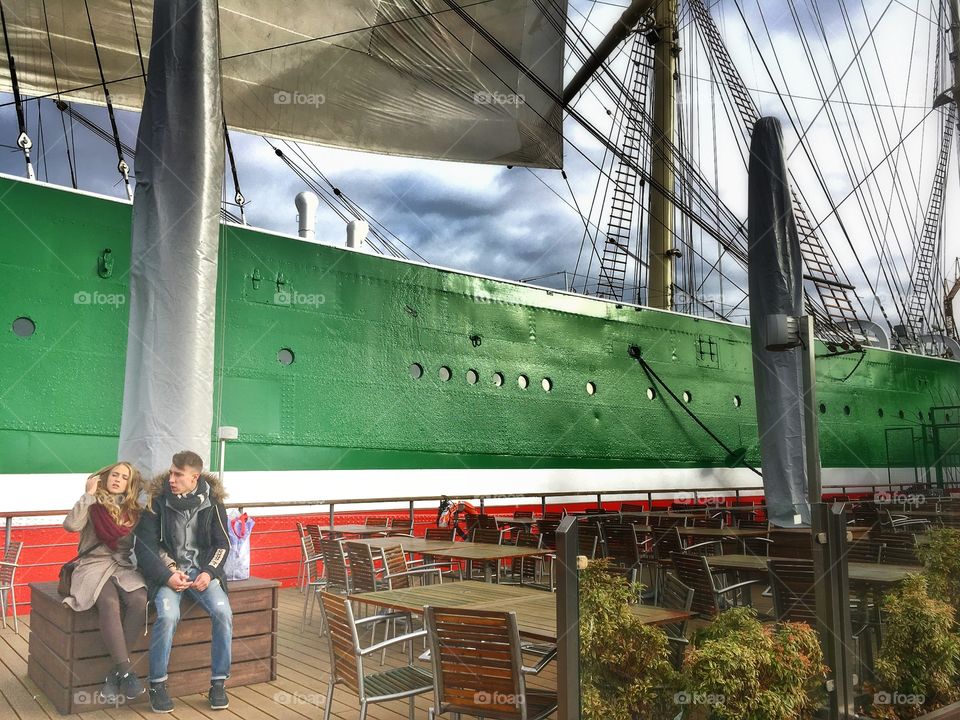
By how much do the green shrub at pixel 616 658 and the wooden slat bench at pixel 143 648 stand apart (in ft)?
8.32

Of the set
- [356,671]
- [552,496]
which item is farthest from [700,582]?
[552,496]

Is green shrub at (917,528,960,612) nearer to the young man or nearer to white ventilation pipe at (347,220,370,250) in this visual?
the young man

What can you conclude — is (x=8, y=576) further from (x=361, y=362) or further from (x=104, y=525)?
(x=361, y=362)

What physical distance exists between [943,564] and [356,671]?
3285 mm

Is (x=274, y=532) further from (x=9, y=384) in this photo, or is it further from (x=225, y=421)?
(x=9, y=384)

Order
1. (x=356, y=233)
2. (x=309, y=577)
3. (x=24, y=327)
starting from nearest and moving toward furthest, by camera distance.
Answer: (x=309, y=577), (x=24, y=327), (x=356, y=233)

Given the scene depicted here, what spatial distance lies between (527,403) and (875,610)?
896 centimetres

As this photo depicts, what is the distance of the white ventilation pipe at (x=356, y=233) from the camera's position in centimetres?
1209

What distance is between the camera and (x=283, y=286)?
1027 centimetres

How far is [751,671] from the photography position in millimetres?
3062

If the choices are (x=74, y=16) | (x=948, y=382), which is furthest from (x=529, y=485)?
(x=948, y=382)

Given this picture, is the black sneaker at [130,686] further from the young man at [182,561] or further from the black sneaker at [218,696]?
the black sneaker at [218,696]

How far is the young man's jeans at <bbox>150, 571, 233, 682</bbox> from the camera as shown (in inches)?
170

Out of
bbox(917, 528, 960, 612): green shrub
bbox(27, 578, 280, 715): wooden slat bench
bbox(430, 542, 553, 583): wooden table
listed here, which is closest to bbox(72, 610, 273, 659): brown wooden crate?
bbox(27, 578, 280, 715): wooden slat bench
